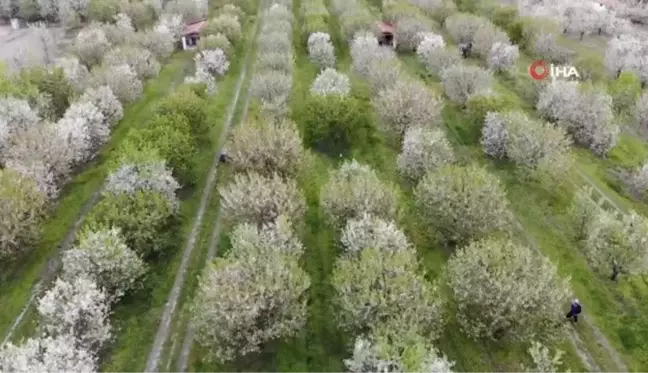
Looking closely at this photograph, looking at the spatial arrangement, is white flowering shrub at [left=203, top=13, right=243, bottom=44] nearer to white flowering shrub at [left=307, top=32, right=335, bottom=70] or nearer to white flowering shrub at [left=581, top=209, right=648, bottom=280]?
white flowering shrub at [left=307, top=32, right=335, bottom=70]

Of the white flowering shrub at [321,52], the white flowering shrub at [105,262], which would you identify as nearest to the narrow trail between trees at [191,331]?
the white flowering shrub at [105,262]

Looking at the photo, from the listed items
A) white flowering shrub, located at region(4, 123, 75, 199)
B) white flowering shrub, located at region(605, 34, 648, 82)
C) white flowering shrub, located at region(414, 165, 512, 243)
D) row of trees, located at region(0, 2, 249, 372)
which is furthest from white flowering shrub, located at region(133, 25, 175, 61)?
white flowering shrub, located at region(605, 34, 648, 82)

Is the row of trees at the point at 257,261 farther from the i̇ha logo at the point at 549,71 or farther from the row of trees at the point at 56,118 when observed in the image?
the i̇ha logo at the point at 549,71

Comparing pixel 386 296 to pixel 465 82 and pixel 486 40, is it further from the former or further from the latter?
pixel 486 40

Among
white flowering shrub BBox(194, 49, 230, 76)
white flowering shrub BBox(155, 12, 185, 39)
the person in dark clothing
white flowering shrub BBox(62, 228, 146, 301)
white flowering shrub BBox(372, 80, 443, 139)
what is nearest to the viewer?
white flowering shrub BBox(62, 228, 146, 301)

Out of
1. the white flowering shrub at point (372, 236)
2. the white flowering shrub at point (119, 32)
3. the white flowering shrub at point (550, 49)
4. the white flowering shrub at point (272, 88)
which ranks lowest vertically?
the white flowering shrub at point (550, 49)

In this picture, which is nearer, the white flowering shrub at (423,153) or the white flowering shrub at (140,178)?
the white flowering shrub at (140,178)

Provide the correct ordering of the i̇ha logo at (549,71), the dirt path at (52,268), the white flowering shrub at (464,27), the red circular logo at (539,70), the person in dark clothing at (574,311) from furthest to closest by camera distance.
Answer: the white flowering shrub at (464,27) < the red circular logo at (539,70) < the i̇ha logo at (549,71) < the dirt path at (52,268) < the person in dark clothing at (574,311)

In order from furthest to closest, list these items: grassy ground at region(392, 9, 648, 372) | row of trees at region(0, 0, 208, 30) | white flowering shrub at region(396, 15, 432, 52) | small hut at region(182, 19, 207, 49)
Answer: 1. row of trees at region(0, 0, 208, 30)
2. small hut at region(182, 19, 207, 49)
3. white flowering shrub at region(396, 15, 432, 52)
4. grassy ground at region(392, 9, 648, 372)
